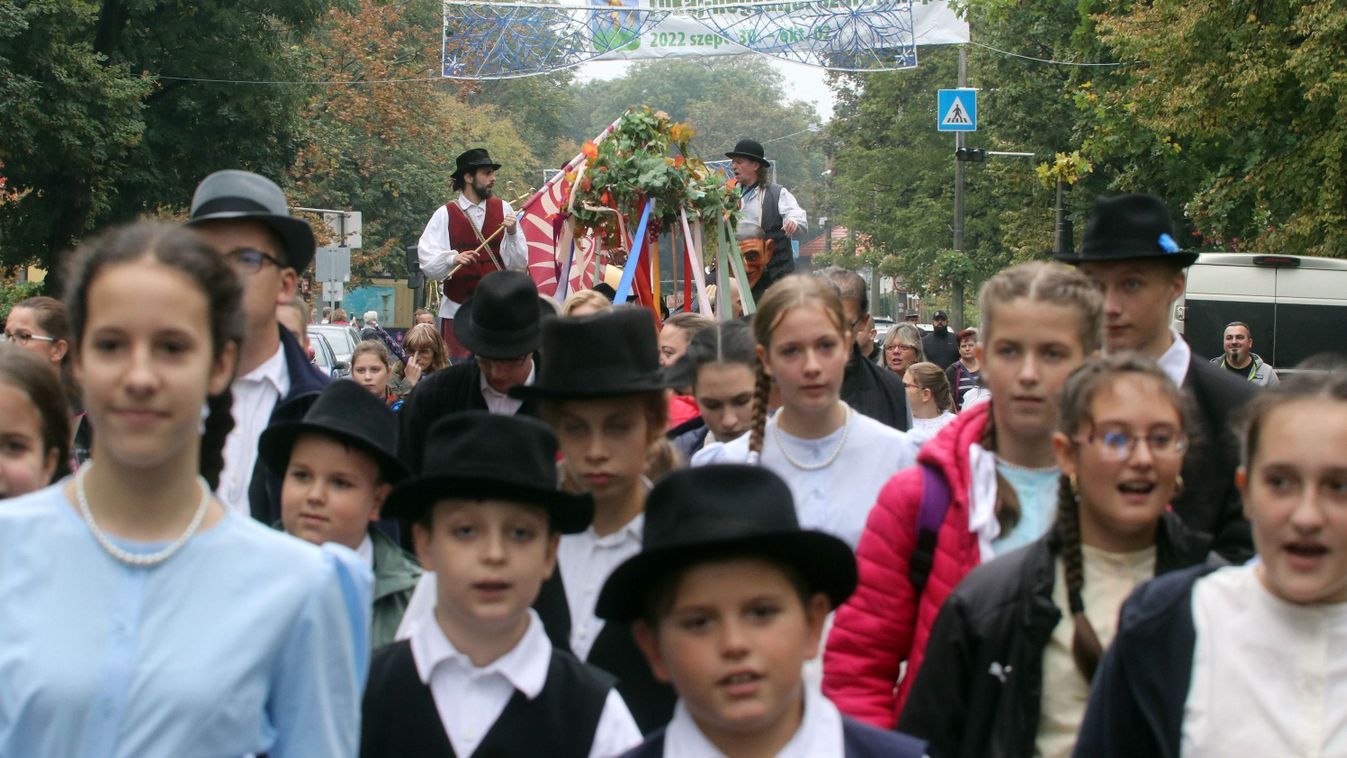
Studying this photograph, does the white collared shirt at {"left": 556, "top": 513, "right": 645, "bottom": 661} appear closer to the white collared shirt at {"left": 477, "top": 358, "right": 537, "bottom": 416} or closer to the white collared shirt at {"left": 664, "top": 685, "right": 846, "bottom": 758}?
the white collared shirt at {"left": 664, "top": 685, "right": 846, "bottom": 758}

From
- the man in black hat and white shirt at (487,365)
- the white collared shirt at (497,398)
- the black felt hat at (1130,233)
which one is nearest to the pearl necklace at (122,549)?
the black felt hat at (1130,233)

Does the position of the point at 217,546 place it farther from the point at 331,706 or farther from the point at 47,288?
the point at 47,288

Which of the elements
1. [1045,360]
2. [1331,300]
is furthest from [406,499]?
[1331,300]

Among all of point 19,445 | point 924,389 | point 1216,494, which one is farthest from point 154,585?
point 924,389

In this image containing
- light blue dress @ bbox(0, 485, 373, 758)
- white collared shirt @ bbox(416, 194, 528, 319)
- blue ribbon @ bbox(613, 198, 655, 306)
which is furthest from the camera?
white collared shirt @ bbox(416, 194, 528, 319)

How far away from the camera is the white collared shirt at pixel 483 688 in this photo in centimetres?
378

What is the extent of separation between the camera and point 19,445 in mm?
4379

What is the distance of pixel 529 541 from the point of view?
13.0 feet

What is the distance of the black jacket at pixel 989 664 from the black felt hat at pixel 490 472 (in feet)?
2.87

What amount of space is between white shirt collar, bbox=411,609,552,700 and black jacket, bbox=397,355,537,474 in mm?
2989

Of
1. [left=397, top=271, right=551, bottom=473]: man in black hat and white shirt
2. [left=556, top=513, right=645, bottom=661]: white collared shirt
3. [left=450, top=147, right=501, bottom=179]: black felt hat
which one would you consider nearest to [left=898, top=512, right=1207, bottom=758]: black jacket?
[left=556, top=513, right=645, bottom=661]: white collared shirt

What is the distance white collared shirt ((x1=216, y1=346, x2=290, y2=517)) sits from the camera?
534 cm

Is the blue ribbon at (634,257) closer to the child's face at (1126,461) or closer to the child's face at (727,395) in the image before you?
the child's face at (727,395)

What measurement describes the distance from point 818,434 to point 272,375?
1710 mm
